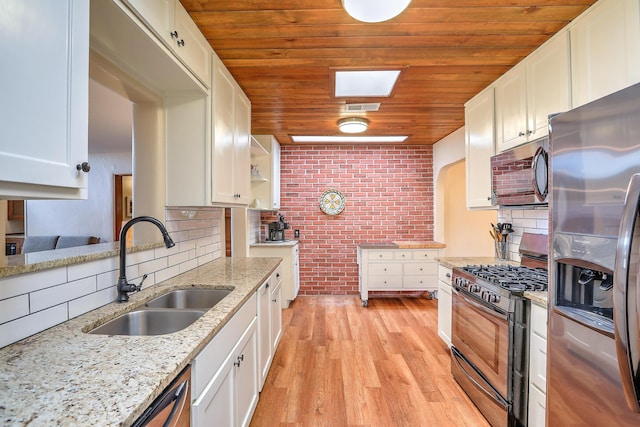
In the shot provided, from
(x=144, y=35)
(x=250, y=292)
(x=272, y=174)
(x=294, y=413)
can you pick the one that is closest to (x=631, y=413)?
(x=250, y=292)

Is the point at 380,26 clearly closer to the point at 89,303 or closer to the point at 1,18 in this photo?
the point at 1,18

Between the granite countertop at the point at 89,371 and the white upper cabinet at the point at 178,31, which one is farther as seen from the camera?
the white upper cabinet at the point at 178,31

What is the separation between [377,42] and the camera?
6.05 feet

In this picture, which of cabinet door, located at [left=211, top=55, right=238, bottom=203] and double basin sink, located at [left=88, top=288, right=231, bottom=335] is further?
cabinet door, located at [left=211, top=55, right=238, bottom=203]

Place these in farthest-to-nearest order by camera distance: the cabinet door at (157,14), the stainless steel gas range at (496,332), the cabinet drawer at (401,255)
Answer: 1. the cabinet drawer at (401,255)
2. the stainless steel gas range at (496,332)
3. the cabinet door at (157,14)

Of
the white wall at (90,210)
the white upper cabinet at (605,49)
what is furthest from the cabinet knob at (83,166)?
the white wall at (90,210)

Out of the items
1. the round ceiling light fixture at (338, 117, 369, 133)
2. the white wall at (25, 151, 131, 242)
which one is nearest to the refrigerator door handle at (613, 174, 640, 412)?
the round ceiling light fixture at (338, 117, 369, 133)

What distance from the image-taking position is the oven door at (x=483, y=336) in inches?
65.7

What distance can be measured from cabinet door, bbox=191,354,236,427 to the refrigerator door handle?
1.29 m

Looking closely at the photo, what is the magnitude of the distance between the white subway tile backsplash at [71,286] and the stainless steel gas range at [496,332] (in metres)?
1.96

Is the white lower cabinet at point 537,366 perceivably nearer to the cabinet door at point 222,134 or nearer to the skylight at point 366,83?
the skylight at point 366,83

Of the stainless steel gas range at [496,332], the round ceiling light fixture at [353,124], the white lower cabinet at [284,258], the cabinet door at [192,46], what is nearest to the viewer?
the cabinet door at [192,46]

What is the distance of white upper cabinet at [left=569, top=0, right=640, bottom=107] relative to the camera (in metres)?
1.31

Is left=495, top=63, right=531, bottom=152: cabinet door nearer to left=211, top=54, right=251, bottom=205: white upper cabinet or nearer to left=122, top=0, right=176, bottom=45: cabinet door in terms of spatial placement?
left=211, top=54, right=251, bottom=205: white upper cabinet
